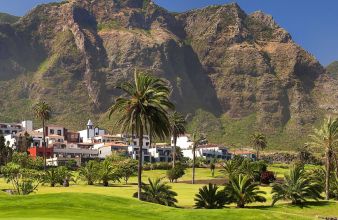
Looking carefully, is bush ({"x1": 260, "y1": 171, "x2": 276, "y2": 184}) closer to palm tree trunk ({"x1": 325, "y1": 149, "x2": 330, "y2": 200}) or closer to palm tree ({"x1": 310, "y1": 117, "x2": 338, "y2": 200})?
palm tree trunk ({"x1": 325, "y1": 149, "x2": 330, "y2": 200})

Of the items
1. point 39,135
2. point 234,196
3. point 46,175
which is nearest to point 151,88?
point 234,196

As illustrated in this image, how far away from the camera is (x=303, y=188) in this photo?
56.2 metres

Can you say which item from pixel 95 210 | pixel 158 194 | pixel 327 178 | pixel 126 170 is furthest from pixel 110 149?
pixel 95 210

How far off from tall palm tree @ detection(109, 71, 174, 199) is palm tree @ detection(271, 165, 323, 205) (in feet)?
46.7

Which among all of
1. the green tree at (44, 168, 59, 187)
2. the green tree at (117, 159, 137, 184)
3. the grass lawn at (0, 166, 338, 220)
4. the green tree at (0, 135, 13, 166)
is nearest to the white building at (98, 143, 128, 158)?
the green tree at (0, 135, 13, 166)

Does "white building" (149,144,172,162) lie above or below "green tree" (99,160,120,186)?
above

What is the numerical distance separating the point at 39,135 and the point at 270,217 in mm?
168578

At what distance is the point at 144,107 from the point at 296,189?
61.4 ft

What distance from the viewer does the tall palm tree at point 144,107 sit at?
172 ft

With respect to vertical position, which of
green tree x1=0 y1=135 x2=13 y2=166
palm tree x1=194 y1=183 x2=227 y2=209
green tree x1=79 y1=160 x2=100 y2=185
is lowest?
palm tree x1=194 y1=183 x2=227 y2=209

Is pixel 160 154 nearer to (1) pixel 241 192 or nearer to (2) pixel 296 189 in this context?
(2) pixel 296 189

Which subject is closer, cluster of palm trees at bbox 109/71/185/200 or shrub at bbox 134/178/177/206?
cluster of palm trees at bbox 109/71/185/200

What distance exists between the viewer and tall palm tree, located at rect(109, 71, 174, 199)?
52344mm

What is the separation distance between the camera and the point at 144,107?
5209 centimetres
